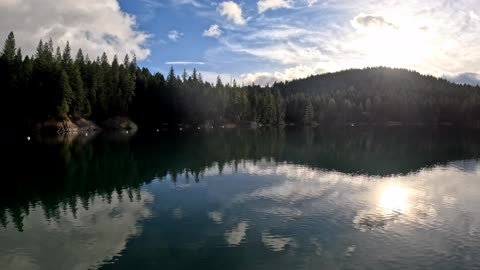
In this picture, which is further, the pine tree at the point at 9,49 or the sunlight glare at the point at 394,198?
the pine tree at the point at 9,49

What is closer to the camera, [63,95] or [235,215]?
[235,215]

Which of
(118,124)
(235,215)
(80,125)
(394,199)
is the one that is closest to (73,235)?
(235,215)

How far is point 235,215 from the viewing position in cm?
3741

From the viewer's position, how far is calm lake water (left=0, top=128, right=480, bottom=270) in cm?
2670

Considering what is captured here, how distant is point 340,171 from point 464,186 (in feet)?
59.3

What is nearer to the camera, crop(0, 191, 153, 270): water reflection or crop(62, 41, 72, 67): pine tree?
crop(0, 191, 153, 270): water reflection

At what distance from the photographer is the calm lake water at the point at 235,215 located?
2670 cm

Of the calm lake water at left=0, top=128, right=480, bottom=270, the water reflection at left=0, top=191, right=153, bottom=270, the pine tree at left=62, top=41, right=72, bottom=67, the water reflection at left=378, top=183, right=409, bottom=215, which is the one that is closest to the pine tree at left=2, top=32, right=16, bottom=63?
the pine tree at left=62, top=41, right=72, bottom=67

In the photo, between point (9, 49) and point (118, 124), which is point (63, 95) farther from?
point (118, 124)

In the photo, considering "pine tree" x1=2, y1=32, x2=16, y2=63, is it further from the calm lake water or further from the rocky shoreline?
the calm lake water

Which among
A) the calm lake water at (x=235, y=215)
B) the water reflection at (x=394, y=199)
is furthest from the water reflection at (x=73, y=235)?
the water reflection at (x=394, y=199)

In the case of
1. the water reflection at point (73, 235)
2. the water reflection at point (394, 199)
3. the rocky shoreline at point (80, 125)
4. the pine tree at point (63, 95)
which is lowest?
the water reflection at point (73, 235)

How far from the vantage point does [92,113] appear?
522ft

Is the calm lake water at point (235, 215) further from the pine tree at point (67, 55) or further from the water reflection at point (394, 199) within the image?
the pine tree at point (67, 55)
